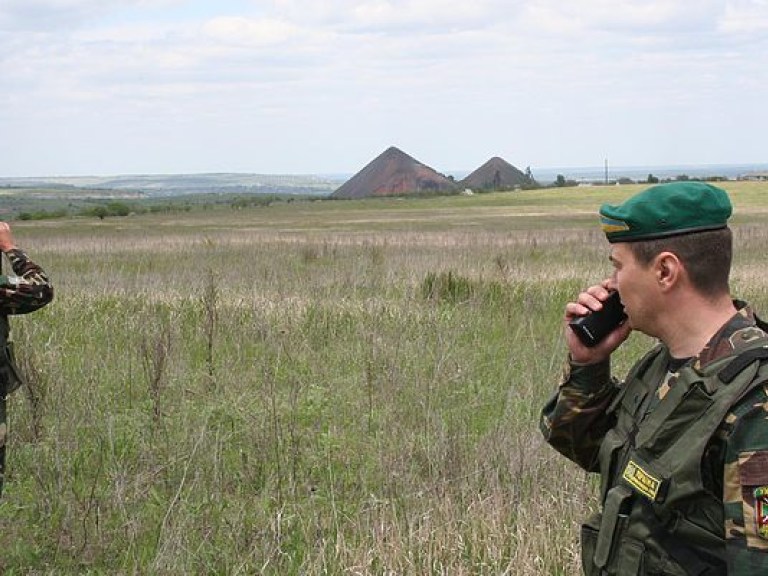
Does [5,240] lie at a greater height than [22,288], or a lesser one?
greater

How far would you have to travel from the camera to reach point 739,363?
1.84 metres

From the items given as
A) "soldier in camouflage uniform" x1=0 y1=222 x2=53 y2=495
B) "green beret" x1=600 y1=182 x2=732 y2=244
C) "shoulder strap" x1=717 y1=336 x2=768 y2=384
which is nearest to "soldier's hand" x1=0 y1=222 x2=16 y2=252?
"soldier in camouflage uniform" x1=0 y1=222 x2=53 y2=495

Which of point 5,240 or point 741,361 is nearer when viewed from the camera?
point 741,361

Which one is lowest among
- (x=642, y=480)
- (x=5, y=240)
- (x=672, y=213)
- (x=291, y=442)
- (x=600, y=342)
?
(x=291, y=442)

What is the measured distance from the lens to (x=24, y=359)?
590 centimetres

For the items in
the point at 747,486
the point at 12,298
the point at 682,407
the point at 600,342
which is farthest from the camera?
the point at 12,298

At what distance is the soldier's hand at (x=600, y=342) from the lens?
2266mm

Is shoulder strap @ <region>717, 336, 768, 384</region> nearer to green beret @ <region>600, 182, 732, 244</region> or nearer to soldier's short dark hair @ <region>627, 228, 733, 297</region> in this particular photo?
soldier's short dark hair @ <region>627, 228, 733, 297</region>

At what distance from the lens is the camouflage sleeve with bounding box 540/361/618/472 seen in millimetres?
2350

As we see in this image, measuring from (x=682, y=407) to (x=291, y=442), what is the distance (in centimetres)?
348

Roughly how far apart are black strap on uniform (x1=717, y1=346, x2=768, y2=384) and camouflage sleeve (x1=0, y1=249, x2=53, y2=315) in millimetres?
3040

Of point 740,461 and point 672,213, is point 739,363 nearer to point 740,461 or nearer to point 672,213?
point 740,461

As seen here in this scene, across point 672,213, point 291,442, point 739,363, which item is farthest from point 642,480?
point 291,442

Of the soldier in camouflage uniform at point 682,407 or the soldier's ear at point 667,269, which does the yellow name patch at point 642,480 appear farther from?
the soldier's ear at point 667,269
